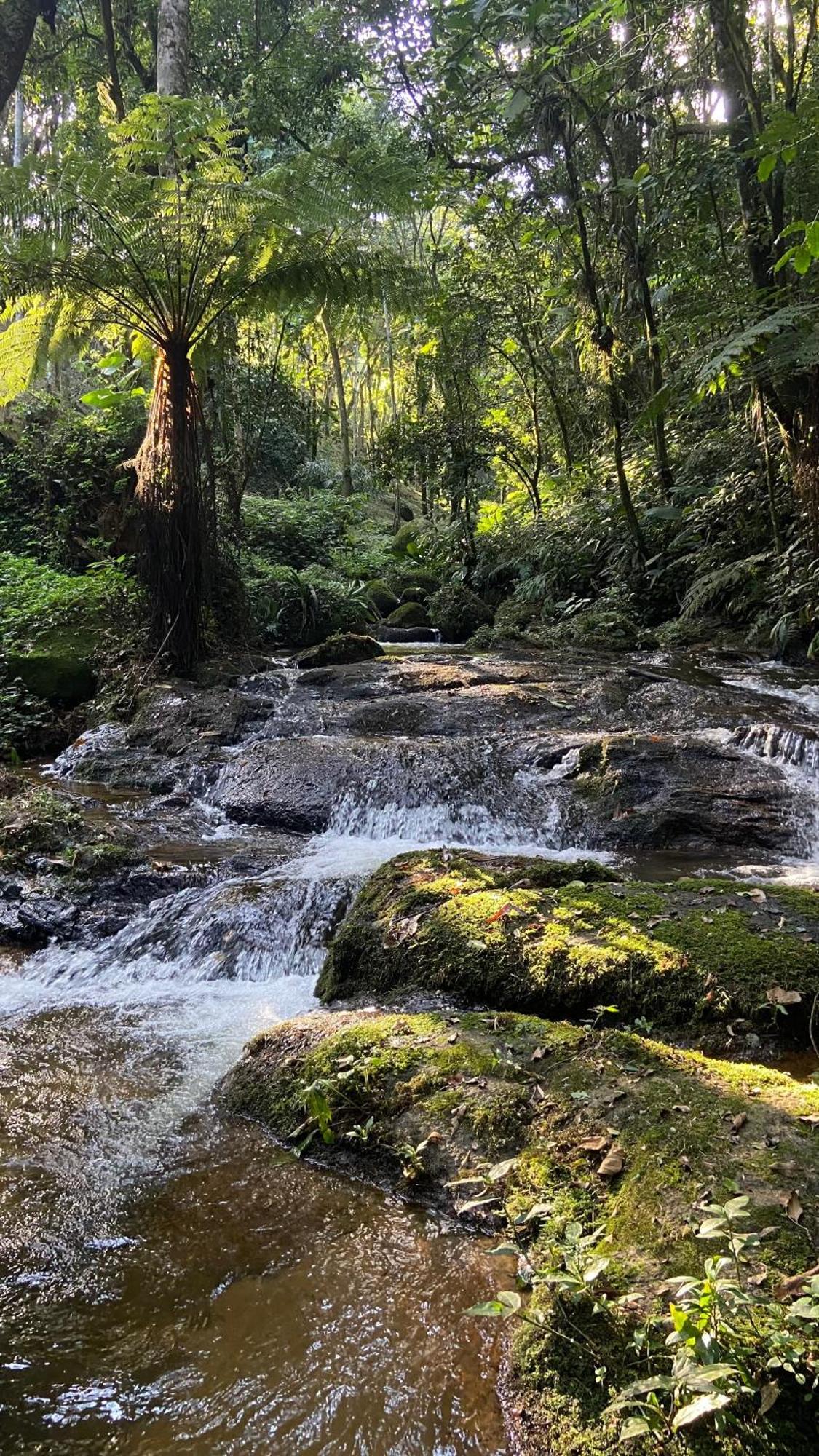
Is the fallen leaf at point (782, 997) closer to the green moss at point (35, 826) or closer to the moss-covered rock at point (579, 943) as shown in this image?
the moss-covered rock at point (579, 943)

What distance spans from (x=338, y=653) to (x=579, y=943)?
7.23 metres

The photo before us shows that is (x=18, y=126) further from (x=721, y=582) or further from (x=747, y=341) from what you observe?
(x=747, y=341)

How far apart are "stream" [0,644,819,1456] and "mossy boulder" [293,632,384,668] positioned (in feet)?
→ 4.22

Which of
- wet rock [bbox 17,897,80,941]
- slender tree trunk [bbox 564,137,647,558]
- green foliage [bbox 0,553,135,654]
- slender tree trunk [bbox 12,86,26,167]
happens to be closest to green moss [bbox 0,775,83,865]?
wet rock [bbox 17,897,80,941]

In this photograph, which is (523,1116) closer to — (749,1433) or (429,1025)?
(429,1025)

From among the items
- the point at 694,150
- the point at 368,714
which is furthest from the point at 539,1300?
the point at 694,150

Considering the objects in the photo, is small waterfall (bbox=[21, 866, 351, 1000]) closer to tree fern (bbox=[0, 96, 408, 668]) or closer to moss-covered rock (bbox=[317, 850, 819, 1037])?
moss-covered rock (bbox=[317, 850, 819, 1037])

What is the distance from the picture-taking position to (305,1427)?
1.61m

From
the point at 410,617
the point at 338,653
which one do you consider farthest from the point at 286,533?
the point at 338,653

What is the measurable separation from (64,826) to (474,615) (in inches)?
370

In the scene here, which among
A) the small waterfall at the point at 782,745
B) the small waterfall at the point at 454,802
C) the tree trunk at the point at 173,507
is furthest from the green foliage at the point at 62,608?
the small waterfall at the point at 782,745

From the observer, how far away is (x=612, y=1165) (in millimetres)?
1998

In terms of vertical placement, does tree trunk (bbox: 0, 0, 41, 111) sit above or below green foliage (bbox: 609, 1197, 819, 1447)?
above

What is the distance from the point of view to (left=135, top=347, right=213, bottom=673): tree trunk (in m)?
8.05
